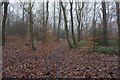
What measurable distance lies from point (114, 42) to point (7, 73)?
288 inches

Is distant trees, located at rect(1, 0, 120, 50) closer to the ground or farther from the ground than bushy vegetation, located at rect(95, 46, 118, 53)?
farther from the ground

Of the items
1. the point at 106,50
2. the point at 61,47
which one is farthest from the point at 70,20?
the point at 106,50

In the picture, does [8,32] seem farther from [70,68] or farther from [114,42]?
[70,68]

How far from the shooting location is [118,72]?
6.44 metres

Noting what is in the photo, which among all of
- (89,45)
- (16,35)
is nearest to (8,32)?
(16,35)

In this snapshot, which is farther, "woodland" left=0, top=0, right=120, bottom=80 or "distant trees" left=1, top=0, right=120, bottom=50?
"distant trees" left=1, top=0, right=120, bottom=50

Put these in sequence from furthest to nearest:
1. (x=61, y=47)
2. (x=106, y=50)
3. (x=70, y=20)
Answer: (x=70, y=20) < (x=61, y=47) < (x=106, y=50)

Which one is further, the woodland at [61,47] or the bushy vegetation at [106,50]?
the bushy vegetation at [106,50]

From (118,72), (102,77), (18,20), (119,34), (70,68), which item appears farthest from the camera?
(18,20)

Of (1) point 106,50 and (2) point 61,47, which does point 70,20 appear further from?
(1) point 106,50

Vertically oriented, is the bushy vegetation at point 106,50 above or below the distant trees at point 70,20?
below

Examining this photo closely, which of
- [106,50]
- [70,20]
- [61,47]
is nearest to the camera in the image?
[106,50]

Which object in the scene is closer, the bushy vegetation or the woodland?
the woodland

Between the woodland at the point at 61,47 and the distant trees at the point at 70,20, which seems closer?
the woodland at the point at 61,47
